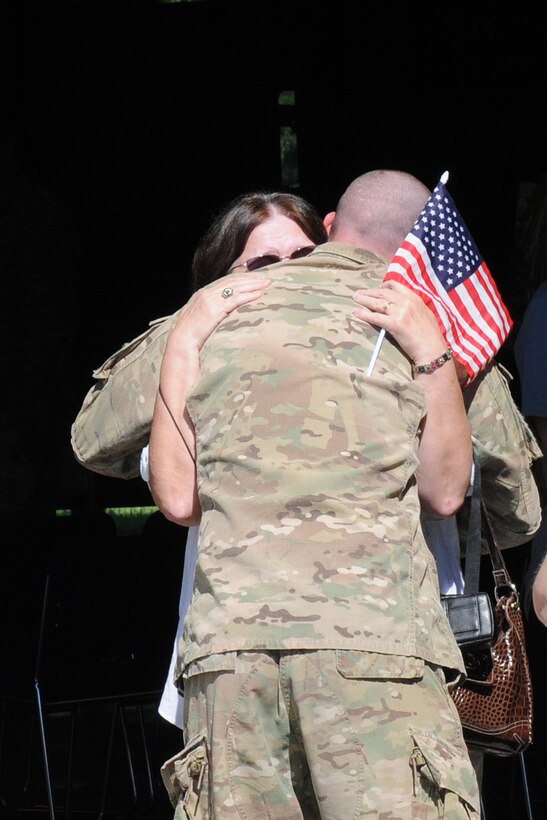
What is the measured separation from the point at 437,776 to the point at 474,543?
2.63 ft

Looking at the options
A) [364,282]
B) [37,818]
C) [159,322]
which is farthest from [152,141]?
[364,282]

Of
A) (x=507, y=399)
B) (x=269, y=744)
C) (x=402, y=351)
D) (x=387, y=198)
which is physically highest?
(x=387, y=198)

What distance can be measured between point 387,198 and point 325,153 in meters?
4.11

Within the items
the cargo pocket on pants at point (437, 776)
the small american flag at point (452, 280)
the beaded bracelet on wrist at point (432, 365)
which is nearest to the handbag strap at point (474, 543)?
the small american flag at point (452, 280)

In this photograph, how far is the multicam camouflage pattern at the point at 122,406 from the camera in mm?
3043

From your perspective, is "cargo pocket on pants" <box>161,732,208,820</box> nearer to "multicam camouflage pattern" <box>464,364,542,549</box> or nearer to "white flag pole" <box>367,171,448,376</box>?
"white flag pole" <box>367,171,448,376</box>

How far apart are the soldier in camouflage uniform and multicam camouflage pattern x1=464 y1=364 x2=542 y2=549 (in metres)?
0.27

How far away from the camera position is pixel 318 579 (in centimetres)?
245

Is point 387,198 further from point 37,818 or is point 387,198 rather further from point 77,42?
point 77,42

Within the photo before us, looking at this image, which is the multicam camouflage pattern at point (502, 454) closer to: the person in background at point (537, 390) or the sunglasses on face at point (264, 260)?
the person in background at point (537, 390)

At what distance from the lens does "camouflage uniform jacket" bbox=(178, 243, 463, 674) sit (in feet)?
8.02

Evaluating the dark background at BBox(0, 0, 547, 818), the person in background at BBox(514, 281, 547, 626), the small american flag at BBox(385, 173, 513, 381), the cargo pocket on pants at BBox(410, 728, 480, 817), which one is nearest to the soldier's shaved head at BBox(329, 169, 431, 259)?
the small american flag at BBox(385, 173, 513, 381)

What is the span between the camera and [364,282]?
282 cm

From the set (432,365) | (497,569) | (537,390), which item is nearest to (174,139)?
(537,390)
